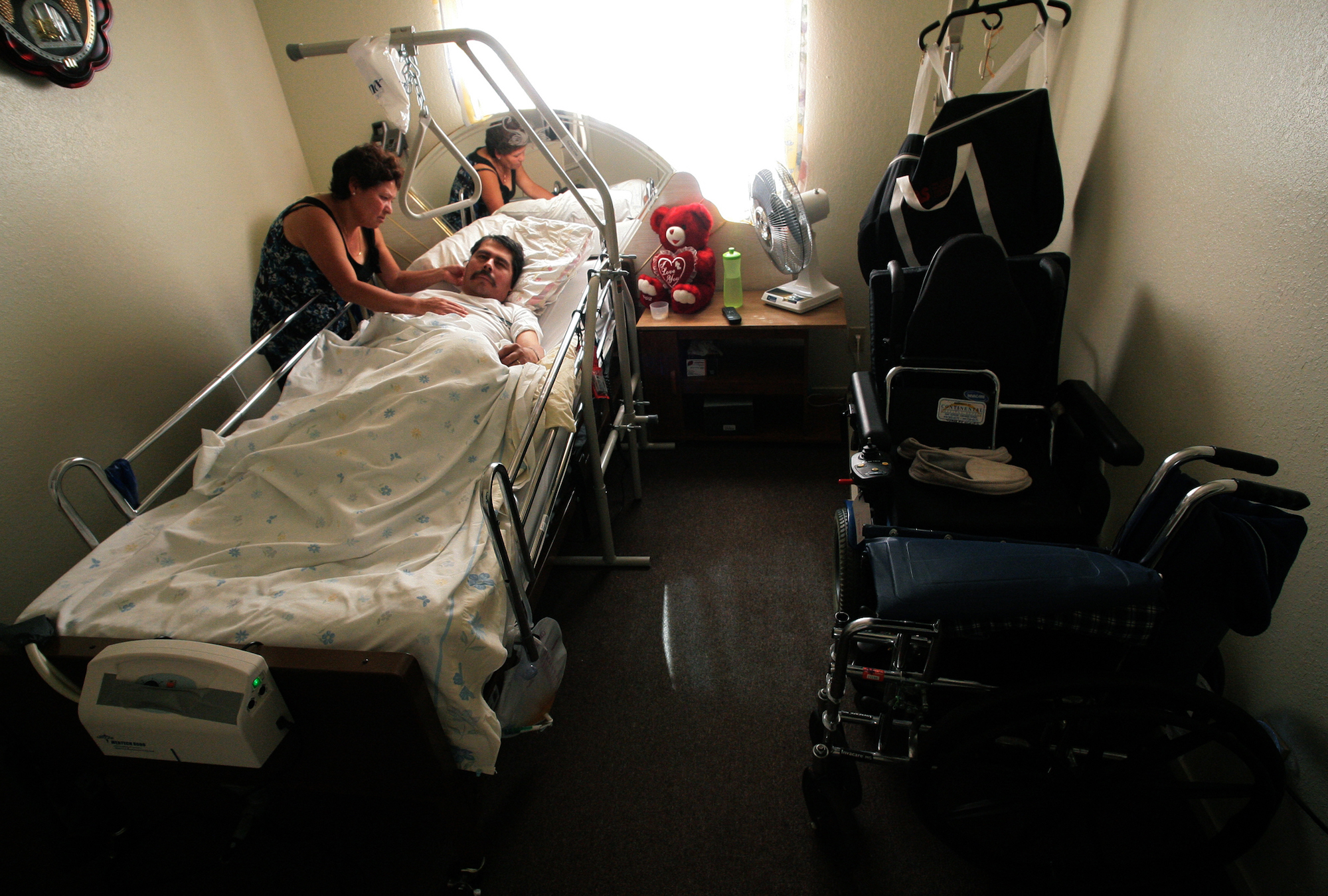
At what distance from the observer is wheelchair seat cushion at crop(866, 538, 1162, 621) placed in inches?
41.1

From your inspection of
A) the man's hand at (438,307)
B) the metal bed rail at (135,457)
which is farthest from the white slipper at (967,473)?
the metal bed rail at (135,457)

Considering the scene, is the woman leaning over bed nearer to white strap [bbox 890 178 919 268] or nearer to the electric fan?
the electric fan

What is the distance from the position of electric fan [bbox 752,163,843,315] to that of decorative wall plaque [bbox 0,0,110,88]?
7.10ft

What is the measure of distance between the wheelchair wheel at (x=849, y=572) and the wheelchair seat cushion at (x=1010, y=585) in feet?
1.41

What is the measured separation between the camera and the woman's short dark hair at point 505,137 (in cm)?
264

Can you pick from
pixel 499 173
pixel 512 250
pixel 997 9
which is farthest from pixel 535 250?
→ pixel 997 9

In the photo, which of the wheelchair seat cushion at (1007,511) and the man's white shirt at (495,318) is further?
the man's white shirt at (495,318)

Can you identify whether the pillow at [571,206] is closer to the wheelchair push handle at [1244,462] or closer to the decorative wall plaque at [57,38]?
the decorative wall plaque at [57,38]

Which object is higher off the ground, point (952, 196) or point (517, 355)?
point (952, 196)

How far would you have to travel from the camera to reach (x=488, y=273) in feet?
7.48

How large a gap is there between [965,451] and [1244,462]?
0.61 metres

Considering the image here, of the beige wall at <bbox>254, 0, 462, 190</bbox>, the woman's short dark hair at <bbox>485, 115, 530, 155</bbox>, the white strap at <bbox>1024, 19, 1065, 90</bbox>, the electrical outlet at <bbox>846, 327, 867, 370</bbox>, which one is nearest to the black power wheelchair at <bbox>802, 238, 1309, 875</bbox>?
the white strap at <bbox>1024, 19, 1065, 90</bbox>

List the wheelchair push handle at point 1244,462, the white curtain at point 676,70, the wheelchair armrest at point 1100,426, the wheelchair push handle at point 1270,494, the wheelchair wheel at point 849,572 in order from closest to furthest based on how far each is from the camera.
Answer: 1. the wheelchair push handle at point 1270,494
2. the wheelchair push handle at point 1244,462
3. the wheelchair armrest at point 1100,426
4. the wheelchair wheel at point 849,572
5. the white curtain at point 676,70

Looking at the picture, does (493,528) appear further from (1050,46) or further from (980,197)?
(1050,46)
